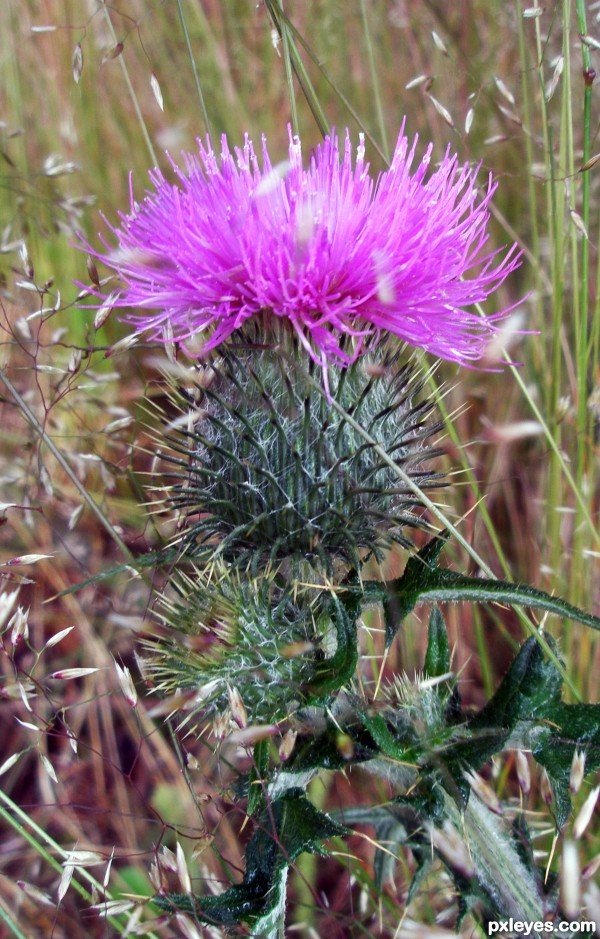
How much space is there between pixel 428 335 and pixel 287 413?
387 mm

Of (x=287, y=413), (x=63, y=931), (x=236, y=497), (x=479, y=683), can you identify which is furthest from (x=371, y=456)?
(x=63, y=931)

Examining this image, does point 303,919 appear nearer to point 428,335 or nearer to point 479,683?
point 479,683

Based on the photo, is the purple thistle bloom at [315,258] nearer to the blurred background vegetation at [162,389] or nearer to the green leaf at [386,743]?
the blurred background vegetation at [162,389]

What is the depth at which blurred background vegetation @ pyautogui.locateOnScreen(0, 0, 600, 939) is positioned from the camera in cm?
211

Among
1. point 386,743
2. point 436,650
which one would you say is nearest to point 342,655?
point 386,743

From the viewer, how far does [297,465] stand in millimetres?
1856

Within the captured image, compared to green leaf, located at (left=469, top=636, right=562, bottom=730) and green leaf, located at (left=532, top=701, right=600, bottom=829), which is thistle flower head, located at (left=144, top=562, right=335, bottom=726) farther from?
green leaf, located at (left=532, top=701, right=600, bottom=829)

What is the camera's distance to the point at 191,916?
5.05 ft

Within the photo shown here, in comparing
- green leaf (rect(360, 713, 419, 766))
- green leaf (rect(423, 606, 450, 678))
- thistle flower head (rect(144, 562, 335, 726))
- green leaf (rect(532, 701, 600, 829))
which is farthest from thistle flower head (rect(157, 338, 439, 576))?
green leaf (rect(532, 701, 600, 829))

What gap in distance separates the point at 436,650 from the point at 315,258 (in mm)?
940

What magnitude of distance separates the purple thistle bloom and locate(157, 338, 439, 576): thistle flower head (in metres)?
0.12

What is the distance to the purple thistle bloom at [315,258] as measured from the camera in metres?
1.68

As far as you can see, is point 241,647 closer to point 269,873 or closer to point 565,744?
point 269,873

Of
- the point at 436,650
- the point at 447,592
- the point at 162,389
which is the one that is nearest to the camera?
the point at 447,592
